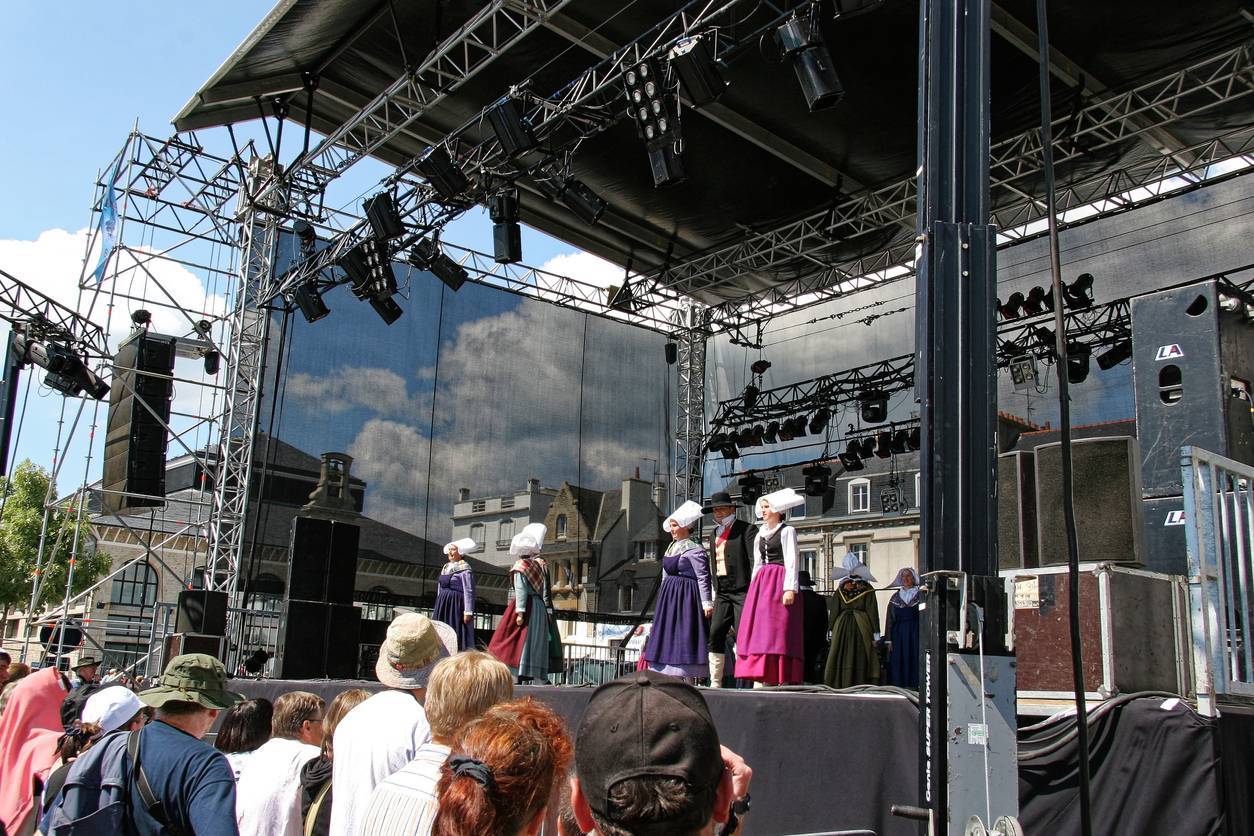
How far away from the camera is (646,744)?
4.19 feet

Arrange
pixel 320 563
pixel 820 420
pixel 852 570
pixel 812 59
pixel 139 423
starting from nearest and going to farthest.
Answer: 1. pixel 812 59
2. pixel 852 570
3. pixel 320 563
4. pixel 139 423
5. pixel 820 420

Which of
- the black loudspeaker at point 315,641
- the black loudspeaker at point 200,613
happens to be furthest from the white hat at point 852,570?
the black loudspeaker at point 200,613

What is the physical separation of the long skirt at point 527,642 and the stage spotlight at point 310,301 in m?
5.85

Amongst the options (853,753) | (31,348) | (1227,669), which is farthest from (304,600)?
(1227,669)

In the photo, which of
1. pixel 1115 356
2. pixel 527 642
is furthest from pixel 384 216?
pixel 1115 356

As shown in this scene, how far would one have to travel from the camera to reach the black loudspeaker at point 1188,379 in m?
4.75

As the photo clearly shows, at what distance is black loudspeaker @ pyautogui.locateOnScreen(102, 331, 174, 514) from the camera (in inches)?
470

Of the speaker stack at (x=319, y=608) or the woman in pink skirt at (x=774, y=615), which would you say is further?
the speaker stack at (x=319, y=608)

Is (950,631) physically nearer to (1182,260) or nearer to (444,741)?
(444,741)

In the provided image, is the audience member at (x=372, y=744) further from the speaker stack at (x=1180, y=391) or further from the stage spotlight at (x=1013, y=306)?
the stage spotlight at (x=1013, y=306)

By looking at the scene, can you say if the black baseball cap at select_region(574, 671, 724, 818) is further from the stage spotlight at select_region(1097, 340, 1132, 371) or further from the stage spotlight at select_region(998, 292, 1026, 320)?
the stage spotlight at select_region(1097, 340, 1132, 371)

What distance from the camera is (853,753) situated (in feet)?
12.1

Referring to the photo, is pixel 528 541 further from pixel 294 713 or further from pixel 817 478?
pixel 817 478

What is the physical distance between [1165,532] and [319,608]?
775 cm
